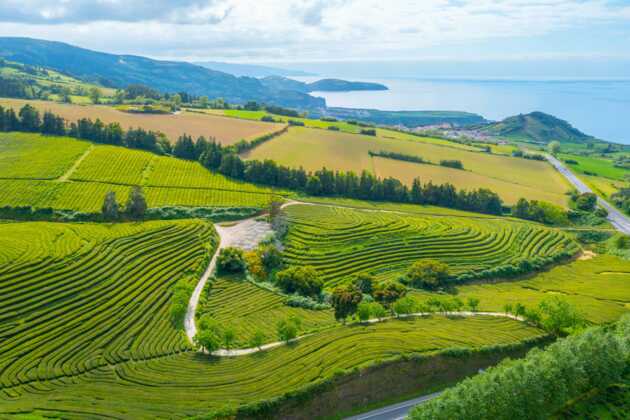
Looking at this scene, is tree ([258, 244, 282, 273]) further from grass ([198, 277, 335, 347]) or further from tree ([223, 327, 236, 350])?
tree ([223, 327, 236, 350])

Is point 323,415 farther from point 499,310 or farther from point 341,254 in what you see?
point 341,254

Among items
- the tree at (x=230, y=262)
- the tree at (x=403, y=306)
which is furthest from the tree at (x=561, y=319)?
the tree at (x=230, y=262)

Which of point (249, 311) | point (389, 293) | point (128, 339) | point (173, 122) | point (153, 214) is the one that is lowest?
point (128, 339)

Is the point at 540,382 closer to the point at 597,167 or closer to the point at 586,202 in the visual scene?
the point at 586,202

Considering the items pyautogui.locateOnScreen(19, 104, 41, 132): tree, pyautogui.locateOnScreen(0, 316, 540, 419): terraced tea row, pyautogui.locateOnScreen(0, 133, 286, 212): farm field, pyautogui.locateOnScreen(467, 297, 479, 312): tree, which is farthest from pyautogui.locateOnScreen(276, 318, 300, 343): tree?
pyautogui.locateOnScreen(19, 104, 41, 132): tree

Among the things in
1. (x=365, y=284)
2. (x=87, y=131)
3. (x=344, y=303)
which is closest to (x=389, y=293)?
(x=365, y=284)

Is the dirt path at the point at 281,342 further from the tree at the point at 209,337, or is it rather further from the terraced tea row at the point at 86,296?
the terraced tea row at the point at 86,296
